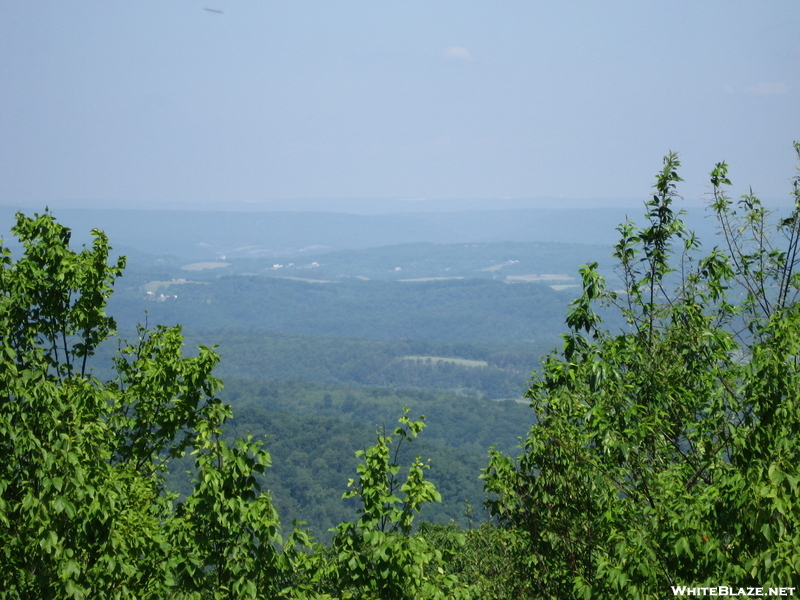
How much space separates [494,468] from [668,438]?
2.06 meters

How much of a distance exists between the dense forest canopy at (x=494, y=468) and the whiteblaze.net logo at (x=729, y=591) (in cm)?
3

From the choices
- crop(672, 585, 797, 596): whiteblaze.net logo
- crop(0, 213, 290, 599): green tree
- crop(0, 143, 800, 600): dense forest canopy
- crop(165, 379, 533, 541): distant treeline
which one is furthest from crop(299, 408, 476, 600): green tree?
crop(165, 379, 533, 541): distant treeline

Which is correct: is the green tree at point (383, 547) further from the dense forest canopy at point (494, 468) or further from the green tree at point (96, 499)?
the green tree at point (96, 499)

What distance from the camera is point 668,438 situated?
790 cm

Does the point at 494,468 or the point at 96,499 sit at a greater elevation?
the point at 96,499

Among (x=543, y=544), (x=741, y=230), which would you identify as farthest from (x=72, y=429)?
(x=741, y=230)

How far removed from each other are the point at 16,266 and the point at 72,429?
98.1 inches

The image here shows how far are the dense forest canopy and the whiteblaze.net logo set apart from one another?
25mm

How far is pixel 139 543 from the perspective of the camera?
21.2 feet

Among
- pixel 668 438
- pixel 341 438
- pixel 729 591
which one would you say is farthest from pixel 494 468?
pixel 341 438

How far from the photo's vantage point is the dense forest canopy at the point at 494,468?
539 centimetres

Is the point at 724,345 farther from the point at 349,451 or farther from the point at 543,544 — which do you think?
the point at 349,451

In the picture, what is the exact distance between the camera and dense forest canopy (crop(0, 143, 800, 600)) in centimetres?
539

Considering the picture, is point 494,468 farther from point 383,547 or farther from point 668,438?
point 383,547
